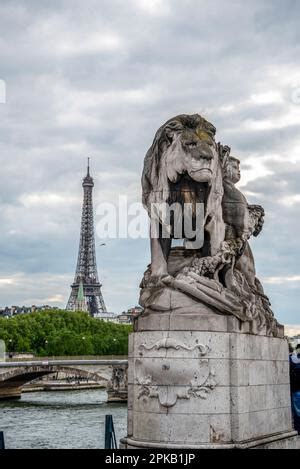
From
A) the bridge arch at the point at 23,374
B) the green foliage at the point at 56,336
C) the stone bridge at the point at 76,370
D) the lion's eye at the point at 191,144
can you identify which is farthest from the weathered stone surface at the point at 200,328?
the green foliage at the point at 56,336

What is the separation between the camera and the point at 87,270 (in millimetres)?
126812

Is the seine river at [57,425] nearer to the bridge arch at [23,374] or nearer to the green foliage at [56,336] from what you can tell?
the bridge arch at [23,374]

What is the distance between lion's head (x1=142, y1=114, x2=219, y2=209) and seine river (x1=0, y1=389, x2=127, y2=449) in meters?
11.9

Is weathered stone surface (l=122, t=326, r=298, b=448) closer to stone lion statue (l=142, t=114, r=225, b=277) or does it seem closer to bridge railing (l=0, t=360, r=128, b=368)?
stone lion statue (l=142, t=114, r=225, b=277)

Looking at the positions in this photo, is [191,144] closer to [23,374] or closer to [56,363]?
[56,363]

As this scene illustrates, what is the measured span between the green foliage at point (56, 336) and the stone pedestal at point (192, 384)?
222 feet

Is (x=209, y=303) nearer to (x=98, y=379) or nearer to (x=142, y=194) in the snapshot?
(x=142, y=194)

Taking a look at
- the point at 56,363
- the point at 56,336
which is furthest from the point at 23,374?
the point at 56,336

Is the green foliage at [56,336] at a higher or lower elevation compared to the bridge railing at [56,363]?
higher

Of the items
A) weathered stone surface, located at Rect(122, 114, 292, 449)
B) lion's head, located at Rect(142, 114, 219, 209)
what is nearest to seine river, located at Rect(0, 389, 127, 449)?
weathered stone surface, located at Rect(122, 114, 292, 449)

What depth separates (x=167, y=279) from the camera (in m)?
8.86

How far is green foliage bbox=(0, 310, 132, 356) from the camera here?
249ft

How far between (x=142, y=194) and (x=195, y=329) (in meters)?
2.18

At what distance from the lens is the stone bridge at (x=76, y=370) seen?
52.7m
